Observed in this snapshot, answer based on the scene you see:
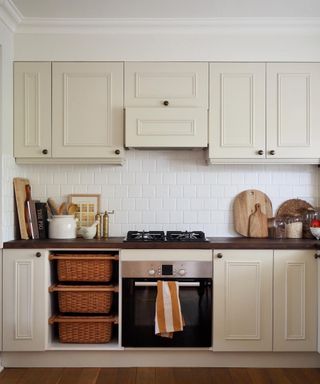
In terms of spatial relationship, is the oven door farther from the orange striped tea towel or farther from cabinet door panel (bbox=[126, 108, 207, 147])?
cabinet door panel (bbox=[126, 108, 207, 147])

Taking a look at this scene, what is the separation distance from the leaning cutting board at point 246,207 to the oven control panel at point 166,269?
638mm

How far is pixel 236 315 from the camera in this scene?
9.18 ft

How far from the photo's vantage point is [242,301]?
280 cm

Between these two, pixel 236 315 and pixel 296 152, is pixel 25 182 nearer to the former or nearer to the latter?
pixel 236 315

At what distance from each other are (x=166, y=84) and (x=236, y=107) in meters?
0.57

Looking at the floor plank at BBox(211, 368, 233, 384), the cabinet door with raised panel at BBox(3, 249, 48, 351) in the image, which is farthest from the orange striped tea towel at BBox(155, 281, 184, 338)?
the cabinet door with raised panel at BBox(3, 249, 48, 351)

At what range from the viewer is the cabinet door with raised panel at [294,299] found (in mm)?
2801

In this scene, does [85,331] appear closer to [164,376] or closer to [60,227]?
[164,376]

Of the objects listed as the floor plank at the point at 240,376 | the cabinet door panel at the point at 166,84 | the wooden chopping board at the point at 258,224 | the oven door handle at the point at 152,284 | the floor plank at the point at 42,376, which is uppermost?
the cabinet door panel at the point at 166,84

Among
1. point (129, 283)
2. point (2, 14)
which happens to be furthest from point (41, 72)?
point (129, 283)

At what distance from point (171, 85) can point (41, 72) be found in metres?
1.02

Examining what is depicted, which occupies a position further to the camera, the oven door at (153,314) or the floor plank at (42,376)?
the oven door at (153,314)

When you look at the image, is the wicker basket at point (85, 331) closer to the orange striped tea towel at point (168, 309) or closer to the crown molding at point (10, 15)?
the orange striped tea towel at point (168, 309)

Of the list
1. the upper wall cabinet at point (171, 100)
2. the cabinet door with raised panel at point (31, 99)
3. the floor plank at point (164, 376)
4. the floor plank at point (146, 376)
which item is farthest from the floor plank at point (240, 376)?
the cabinet door with raised panel at point (31, 99)
